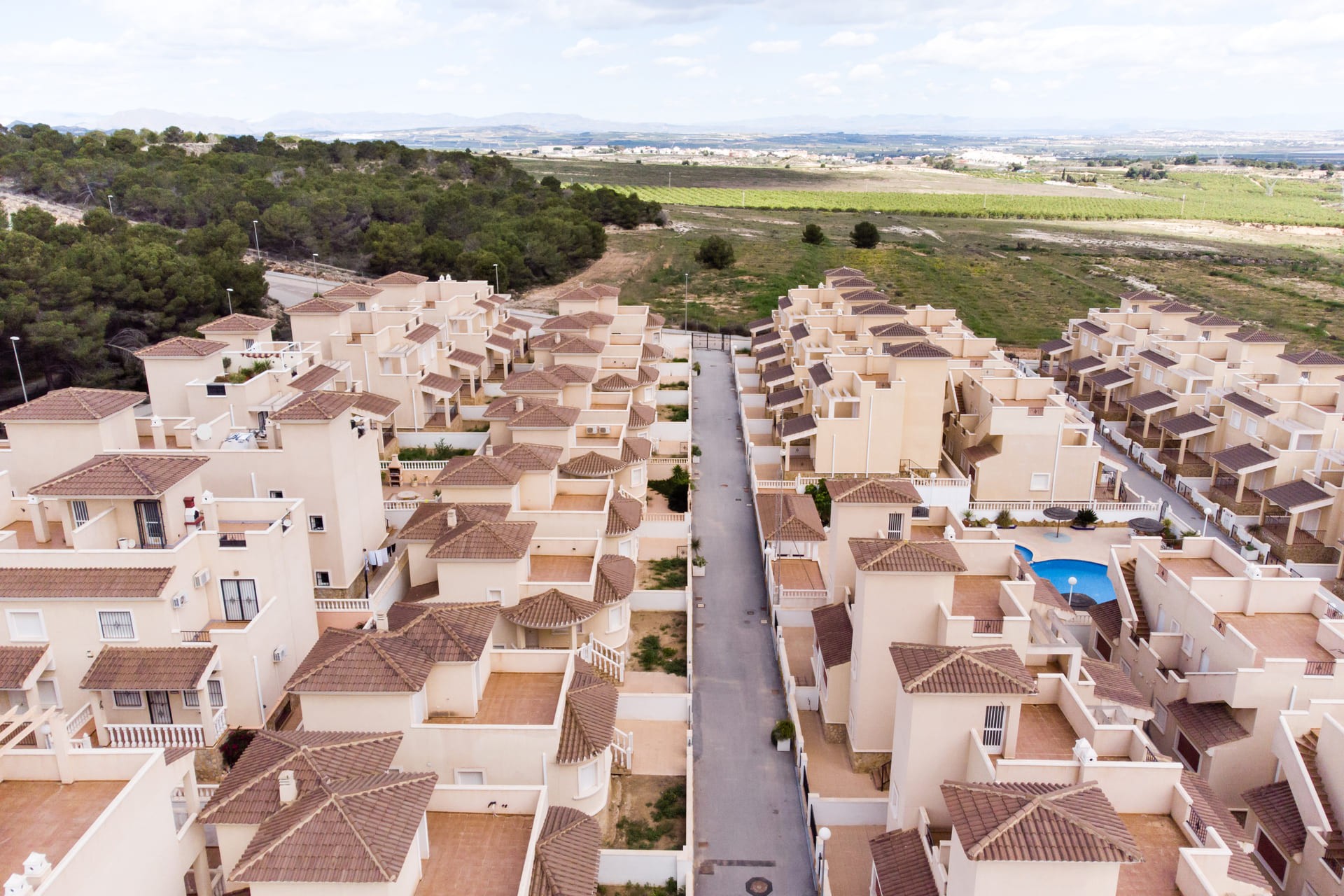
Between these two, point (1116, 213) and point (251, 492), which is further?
point (1116, 213)

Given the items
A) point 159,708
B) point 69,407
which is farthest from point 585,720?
point 69,407

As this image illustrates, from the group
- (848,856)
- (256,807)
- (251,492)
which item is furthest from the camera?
(251,492)

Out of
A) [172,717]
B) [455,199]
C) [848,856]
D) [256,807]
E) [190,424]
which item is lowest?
[848,856]

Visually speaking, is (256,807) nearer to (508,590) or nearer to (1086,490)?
(508,590)

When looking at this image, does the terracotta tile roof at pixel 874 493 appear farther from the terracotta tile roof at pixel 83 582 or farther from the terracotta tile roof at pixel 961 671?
the terracotta tile roof at pixel 83 582

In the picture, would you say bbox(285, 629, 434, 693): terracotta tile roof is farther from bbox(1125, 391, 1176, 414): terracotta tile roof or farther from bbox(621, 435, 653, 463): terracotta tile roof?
bbox(1125, 391, 1176, 414): terracotta tile roof

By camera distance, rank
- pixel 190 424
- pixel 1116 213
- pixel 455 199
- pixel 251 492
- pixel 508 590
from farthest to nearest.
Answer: pixel 1116 213 → pixel 455 199 → pixel 190 424 → pixel 251 492 → pixel 508 590

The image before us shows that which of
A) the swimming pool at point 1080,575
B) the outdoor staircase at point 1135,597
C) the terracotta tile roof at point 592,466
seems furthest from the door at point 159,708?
the swimming pool at point 1080,575

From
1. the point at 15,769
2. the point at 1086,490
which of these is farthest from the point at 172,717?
the point at 1086,490

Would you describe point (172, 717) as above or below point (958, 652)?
below
